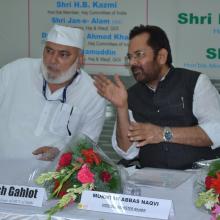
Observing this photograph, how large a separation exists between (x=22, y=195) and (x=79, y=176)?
9.0 inches

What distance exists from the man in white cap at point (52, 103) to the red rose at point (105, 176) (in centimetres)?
129

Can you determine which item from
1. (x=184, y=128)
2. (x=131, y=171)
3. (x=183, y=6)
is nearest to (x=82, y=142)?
(x=131, y=171)

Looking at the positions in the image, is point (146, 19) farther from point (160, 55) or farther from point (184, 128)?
point (184, 128)

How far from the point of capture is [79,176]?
6.88ft

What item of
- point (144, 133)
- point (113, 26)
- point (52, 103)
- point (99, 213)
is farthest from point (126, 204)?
point (113, 26)

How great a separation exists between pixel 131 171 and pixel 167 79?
2.52 ft

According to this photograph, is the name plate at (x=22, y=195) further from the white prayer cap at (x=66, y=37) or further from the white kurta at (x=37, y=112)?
the white prayer cap at (x=66, y=37)

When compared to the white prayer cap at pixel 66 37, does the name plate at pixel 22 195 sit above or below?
below

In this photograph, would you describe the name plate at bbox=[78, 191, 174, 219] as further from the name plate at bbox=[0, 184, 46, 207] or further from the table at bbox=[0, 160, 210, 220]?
the name plate at bbox=[0, 184, 46, 207]

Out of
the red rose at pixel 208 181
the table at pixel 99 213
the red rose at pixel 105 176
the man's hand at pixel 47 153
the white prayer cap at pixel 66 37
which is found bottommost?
the man's hand at pixel 47 153

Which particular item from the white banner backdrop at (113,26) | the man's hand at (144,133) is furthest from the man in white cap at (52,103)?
the white banner backdrop at (113,26)

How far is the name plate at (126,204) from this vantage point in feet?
6.39

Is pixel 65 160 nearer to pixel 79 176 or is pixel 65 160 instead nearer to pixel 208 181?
pixel 79 176

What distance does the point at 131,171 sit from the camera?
2.83 meters
